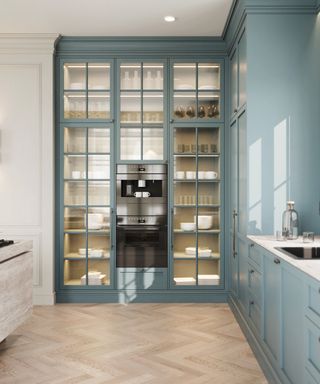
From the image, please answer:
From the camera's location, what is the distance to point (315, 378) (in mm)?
2072

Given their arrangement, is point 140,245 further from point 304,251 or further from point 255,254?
point 304,251

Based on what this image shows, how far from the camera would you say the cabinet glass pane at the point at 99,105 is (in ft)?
17.3

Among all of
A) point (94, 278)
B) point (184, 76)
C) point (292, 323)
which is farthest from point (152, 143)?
point (292, 323)

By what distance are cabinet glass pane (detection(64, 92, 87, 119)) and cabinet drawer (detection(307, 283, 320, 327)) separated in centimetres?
369

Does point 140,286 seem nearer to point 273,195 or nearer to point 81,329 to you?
point 81,329

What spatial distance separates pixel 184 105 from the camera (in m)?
5.28

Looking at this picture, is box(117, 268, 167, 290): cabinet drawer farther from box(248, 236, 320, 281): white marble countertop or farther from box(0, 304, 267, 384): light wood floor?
box(248, 236, 320, 281): white marble countertop

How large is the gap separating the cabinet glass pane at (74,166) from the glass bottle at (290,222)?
2.49m

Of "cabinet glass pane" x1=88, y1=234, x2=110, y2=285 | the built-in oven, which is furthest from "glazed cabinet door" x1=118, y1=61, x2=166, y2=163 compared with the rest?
"cabinet glass pane" x1=88, y1=234, x2=110, y2=285

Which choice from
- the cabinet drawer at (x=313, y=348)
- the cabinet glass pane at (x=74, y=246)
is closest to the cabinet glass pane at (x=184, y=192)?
the cabinet glass pane at (x=74, y=246)

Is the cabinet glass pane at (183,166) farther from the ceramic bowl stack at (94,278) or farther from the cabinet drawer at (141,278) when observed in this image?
the ceramic bowl stack at (94,278)

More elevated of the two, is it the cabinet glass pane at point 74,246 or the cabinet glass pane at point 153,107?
the cabinet glass pane at point 153,107

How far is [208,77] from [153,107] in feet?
2.31

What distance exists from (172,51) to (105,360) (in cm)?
335
